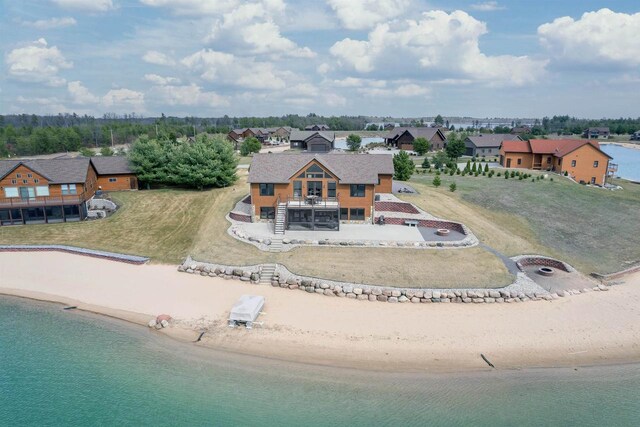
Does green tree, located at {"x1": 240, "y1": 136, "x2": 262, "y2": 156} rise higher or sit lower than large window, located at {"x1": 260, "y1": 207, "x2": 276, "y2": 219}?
higher

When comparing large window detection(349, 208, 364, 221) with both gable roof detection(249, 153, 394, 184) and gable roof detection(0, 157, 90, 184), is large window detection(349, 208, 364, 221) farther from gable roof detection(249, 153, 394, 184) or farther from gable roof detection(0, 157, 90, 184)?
gable roof detection(0, 157, 90, 184)

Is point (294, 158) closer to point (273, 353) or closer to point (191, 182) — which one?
point (191, 182)

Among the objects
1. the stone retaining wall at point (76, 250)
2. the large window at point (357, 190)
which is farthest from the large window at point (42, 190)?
the large window at point (357, 190)

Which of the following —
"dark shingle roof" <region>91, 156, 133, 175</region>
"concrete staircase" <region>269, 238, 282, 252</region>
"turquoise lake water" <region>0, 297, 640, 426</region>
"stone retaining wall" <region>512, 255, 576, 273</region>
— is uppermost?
"dark shingle roof" <region>91, 156, 133, 175</region>

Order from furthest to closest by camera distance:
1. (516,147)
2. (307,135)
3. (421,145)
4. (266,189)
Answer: (421,145)
(307,135)
(516,147)
(266,189)

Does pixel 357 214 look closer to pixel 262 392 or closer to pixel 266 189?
pixel 266 189

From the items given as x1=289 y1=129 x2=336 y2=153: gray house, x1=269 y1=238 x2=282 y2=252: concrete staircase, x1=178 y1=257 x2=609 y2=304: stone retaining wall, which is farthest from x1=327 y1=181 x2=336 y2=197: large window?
x1=289 y1=129 x2=336 y2=153: gray house

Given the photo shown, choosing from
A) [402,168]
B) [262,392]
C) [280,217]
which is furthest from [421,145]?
[262,392]
